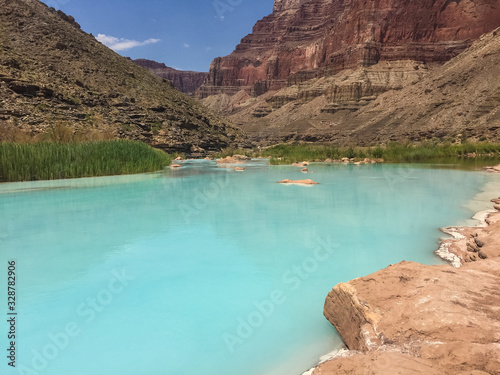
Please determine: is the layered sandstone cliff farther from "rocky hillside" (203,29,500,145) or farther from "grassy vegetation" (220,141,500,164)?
"rocky hillside" (203,29,500,145)

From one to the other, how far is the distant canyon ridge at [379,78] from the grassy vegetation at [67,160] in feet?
108

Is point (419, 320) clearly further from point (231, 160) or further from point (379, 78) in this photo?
point (379, 78)

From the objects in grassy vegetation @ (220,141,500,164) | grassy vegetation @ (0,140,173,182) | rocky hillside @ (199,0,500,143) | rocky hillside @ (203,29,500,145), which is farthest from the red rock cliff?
grassy vegetation @ (0,140,173,182)

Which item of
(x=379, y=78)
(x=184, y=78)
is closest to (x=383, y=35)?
(x=379, y=78)

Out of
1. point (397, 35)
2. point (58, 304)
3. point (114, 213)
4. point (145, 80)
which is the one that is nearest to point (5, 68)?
point (145, 80)

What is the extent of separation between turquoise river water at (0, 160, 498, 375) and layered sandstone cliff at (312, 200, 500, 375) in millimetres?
345

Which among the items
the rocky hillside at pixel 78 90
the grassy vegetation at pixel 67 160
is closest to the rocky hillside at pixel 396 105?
the rocky hillside at pixel 78 90

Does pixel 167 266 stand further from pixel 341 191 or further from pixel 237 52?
pixel 237 52

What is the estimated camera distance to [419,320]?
73.6 inches

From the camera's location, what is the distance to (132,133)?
24594mm

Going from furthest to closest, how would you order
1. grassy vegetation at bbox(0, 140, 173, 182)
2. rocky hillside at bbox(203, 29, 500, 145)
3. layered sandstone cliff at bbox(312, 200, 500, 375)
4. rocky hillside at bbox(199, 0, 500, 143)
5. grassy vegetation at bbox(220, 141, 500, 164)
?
1. rocky hillside at bbox(199, 0, 500, 143)
2. rocky hillside at bbox(203, 29, 500, 145)
3. grassy vegetation at bbox(220, 141, 500, 164)
4. grassy vegetation at bbox(0, 140, 173, 182)
5. layered sandstone cliff at bbox(312, 200, 500, 375)

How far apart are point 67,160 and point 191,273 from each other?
11.2 meters

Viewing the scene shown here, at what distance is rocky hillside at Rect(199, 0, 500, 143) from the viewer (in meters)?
40.4

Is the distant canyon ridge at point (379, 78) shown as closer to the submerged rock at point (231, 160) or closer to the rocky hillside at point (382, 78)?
the rocky hillside at point (382, 78)
